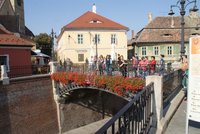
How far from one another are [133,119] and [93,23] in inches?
1577

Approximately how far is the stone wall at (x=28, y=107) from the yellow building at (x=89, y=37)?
2099 centimetres

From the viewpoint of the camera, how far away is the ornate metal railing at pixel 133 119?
2.85 meters

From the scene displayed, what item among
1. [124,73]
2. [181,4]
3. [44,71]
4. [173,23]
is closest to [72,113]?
[44,71]

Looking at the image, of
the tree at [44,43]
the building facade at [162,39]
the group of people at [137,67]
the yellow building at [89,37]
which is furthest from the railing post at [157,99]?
the tree at [44,43]

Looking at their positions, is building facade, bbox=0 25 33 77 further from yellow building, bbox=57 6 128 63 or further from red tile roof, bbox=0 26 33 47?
yellow building, bbox=57 6 128 63

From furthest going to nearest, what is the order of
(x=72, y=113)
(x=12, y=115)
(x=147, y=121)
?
(x=72, y=113)
(x=12, y=115)
(x=147, y=121)

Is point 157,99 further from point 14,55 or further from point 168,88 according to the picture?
point 14,55

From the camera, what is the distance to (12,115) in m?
17.9

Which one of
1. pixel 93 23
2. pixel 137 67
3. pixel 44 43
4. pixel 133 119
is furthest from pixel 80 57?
pixel 133 119

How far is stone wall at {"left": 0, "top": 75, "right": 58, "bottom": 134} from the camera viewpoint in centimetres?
1758

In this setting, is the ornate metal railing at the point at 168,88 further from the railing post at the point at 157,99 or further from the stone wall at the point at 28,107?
the stone wall at the point at 28,107

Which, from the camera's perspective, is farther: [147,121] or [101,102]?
[101,102]

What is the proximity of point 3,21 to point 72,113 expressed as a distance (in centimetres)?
2181

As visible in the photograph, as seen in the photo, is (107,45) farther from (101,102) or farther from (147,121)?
(147,121)
